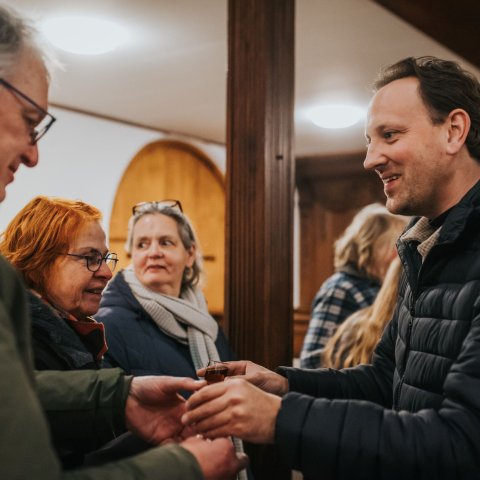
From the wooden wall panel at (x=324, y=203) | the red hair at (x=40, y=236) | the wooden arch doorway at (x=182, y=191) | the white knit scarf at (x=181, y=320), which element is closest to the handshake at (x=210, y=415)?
the red hair at (x=40, y=236)

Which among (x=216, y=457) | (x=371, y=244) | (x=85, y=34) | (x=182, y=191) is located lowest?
(x=216, y=457)

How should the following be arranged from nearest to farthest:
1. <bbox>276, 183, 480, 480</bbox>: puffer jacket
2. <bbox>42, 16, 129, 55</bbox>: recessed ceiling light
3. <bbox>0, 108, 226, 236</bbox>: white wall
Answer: <bbox>276, 183, 480, 480</bbox>: puffer jacket
<bbox>42, 16, 129, 55</bbox>: recessed ceiling light
<bbox>0, 108, 226, 236</bbox>: white wall

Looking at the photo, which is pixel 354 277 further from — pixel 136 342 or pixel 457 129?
pixel 457 129

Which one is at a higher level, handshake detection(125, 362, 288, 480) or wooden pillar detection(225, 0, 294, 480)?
wooden pillar detection(225, 0, 294, 480)

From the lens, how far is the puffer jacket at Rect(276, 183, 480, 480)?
1.17 metres

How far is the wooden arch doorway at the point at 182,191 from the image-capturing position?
5859 mm

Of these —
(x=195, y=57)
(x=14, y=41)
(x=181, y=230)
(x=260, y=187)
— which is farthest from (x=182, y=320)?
(x=195, y=57)

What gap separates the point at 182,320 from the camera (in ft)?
8.57

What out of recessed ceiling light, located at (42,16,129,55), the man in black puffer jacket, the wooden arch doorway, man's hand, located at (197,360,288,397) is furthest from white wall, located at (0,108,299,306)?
the man in black puffer jacket

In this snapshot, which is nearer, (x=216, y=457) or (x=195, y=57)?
(x=216, y=457)

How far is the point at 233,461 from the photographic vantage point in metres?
1.13

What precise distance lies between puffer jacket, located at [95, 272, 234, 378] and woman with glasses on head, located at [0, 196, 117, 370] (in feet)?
1.30

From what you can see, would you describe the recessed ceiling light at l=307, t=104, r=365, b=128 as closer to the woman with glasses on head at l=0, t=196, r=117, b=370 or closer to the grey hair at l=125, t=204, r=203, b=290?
the grey hair at l=125, t=204, r=203, b=290

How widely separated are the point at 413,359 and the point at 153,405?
56 centimetres
